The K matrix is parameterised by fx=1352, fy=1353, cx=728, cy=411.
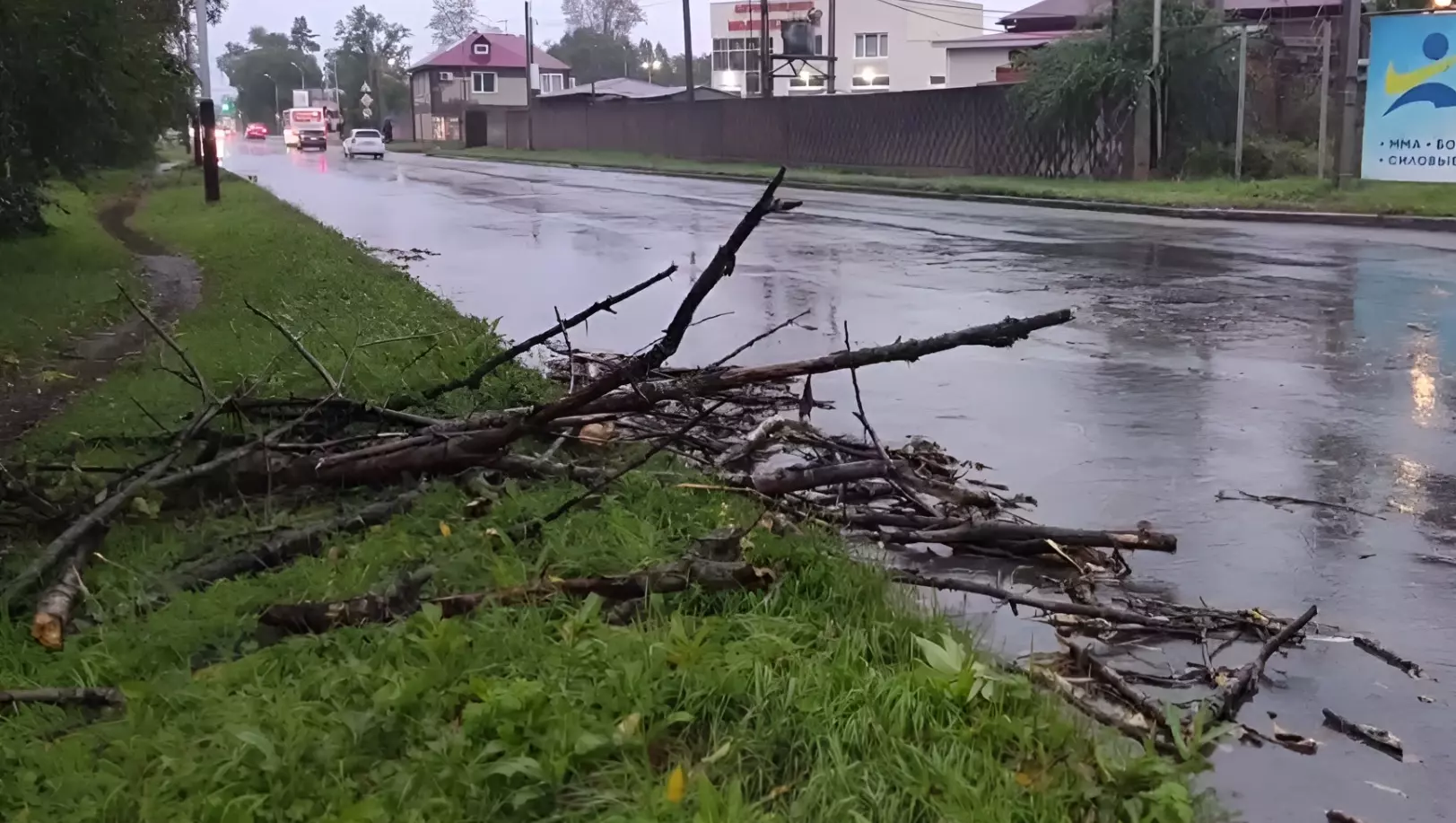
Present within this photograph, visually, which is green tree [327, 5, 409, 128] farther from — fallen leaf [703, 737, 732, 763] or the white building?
fallen leaf [703, 737, 732, 763]

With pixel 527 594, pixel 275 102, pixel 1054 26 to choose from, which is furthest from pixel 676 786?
pixel 275 102

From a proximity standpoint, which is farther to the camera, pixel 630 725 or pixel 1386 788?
pixel 1386 788

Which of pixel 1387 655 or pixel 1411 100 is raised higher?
pixel 1411 100

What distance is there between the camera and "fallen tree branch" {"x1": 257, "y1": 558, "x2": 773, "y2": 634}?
14.1 feet

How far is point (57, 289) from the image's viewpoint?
13688 mm

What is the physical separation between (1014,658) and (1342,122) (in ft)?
68.7

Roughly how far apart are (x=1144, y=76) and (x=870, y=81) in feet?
195

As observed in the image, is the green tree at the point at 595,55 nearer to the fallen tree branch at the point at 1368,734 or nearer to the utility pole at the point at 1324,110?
the utility pole at the point at 1324,110

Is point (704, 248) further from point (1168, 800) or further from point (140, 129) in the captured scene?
point (1168, 800)

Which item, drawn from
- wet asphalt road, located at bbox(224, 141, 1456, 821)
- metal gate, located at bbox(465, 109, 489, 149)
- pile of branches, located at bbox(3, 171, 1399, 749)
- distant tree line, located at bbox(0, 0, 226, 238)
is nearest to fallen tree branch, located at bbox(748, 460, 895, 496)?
pile of branches, located at bbox(3, 171, 1399, 749)

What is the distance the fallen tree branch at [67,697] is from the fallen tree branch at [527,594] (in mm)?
551

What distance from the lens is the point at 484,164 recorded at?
50406 millimetres

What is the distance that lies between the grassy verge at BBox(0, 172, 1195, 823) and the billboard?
67.4 ft

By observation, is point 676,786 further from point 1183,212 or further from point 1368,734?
point 1183,212
